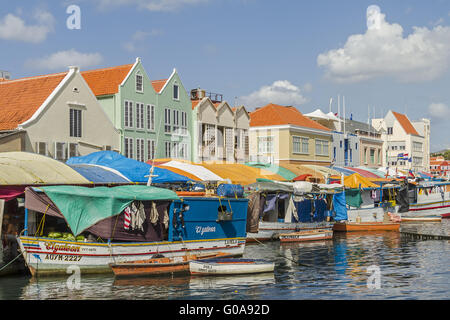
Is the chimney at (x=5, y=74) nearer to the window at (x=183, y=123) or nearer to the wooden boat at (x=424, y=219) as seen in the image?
the window at (x=183, y=123)

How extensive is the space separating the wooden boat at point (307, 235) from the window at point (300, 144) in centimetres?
2968

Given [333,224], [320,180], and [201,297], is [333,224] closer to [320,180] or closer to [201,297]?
[320,180]

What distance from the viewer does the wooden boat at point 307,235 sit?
41.6 m

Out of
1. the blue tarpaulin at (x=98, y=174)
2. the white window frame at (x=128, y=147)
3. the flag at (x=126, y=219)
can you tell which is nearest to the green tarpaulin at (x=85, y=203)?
the flag at (x=126, y=219)

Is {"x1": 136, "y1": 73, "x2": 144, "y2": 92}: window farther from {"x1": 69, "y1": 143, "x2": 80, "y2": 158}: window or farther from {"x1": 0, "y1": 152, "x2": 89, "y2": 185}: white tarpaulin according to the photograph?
{"x1": 0, "y1": 152, "x2": 89, "y2": 185}: white tarpaulin

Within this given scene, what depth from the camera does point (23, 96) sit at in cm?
4575

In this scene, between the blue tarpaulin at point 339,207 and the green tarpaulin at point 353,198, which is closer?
the blue tarpaulin at point 339,207

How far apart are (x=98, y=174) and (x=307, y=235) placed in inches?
642

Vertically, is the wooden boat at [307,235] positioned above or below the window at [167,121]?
below


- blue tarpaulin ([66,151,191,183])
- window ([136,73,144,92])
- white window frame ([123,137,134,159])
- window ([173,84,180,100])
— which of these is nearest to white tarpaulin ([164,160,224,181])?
blue tarpaulin ([66,151,191,183])

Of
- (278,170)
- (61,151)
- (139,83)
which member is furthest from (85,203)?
(278,170)

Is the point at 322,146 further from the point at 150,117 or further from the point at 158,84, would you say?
the point at 150,117

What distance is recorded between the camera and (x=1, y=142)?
4000 centimetres
